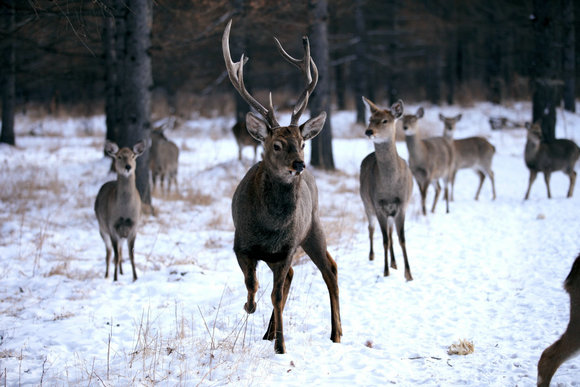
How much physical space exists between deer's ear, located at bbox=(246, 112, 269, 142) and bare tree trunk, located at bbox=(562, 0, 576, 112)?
55.7 feet

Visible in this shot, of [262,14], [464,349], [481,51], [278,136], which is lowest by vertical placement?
[464,349]

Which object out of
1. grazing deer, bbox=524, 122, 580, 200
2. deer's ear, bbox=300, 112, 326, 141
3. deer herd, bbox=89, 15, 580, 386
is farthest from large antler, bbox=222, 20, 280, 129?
grazing deer, bbox=524, 122, 580, 200

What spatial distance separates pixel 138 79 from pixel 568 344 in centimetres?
736

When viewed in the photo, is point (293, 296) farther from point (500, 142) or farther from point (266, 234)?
point (500, 142)

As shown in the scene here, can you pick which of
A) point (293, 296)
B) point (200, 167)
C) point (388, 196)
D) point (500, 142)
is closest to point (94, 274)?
point (293, 296)

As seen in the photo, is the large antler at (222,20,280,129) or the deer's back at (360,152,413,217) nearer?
the large antler at (222,20,280,129)

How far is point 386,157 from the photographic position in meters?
6.60

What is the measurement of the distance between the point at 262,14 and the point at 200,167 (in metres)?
4.66

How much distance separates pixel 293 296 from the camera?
529 cm

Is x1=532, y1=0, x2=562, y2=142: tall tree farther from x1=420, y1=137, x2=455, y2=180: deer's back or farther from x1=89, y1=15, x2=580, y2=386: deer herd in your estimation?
x1=89, y1=15, x2=580, y2=386: deer herd

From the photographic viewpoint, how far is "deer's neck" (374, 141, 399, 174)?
257 inches

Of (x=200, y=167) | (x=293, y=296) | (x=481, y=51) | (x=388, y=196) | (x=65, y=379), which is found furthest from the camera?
(x=481, y=51)

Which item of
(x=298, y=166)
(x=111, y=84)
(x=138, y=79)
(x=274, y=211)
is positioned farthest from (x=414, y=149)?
(x=298, y=166)

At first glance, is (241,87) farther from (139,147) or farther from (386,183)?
(139,147)
